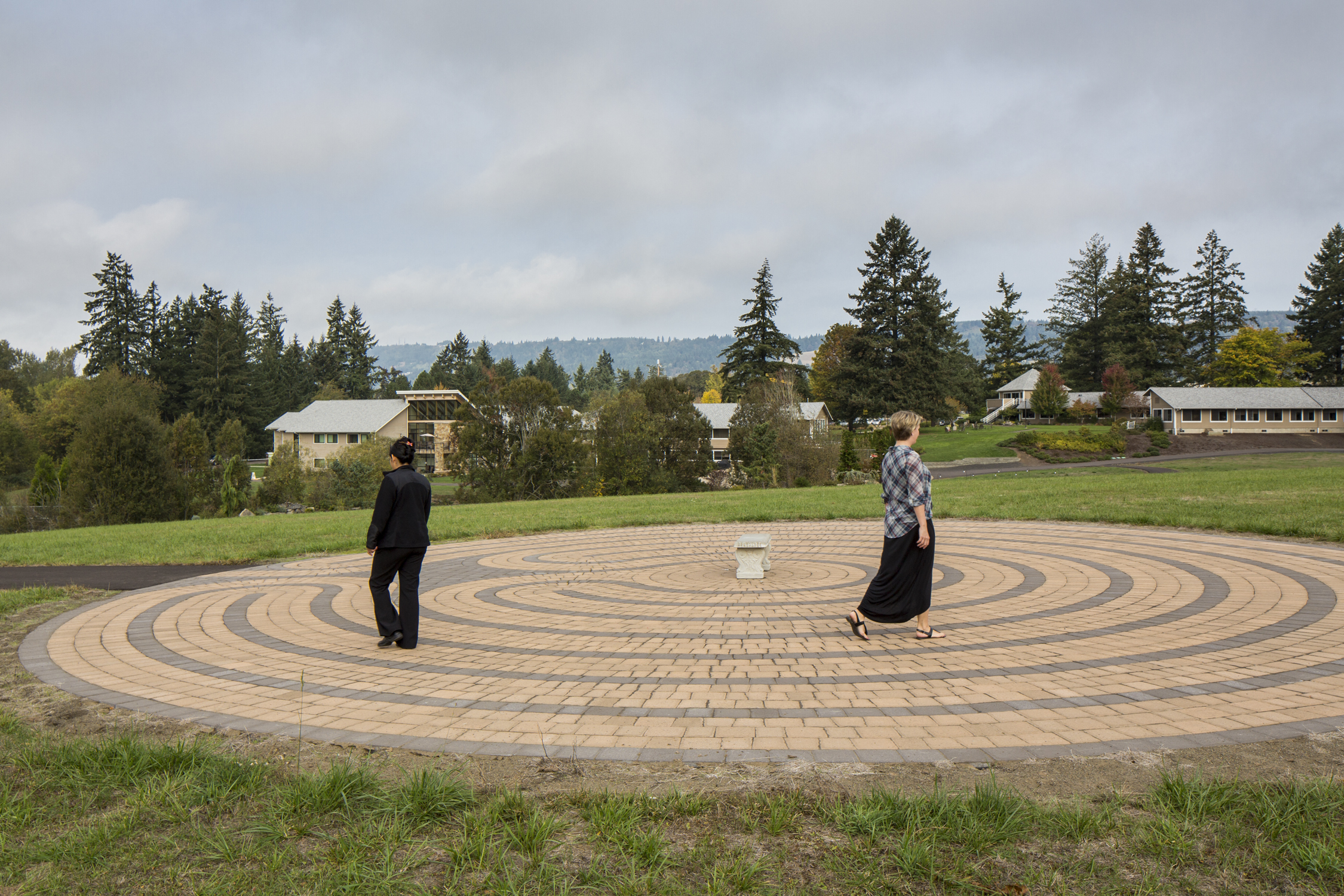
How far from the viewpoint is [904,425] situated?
6555 mm

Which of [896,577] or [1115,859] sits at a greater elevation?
[896,577]

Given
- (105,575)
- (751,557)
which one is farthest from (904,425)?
(105,575)

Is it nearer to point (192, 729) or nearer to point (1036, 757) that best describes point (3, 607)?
point (192, 729)

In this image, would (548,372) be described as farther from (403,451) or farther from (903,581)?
(903,581)

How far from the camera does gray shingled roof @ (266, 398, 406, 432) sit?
2633 inches

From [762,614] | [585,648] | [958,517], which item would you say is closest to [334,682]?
[585,648]

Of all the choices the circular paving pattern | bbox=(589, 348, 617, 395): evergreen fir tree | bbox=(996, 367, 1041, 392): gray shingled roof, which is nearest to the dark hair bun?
the circular paving pattern

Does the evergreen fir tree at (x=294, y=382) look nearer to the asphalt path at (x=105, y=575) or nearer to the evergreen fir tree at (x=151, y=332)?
the evergreen fir tree at (x=151, y=332)

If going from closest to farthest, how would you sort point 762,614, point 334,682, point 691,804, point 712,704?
1. point 691,804
2. point 712,704
3. point 334,682
4. point 762,614

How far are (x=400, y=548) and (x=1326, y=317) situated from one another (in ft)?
304

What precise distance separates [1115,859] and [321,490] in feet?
136

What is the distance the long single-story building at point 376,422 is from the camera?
219 feet

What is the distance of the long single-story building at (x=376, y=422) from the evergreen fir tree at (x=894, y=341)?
32.5 meters

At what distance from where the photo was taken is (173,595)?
942 cm
